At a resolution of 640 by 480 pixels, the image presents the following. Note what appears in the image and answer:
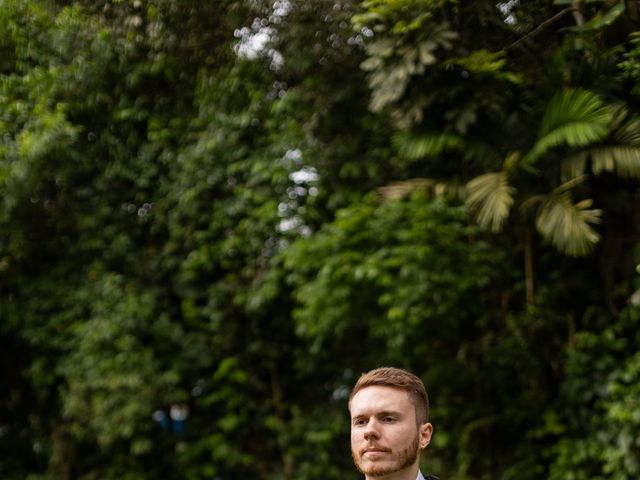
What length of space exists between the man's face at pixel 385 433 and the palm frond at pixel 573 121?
167 inches

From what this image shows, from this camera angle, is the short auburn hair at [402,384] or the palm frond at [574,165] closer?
the short auburn hair at [402,384]

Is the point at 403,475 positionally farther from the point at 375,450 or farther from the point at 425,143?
the point at 425,143

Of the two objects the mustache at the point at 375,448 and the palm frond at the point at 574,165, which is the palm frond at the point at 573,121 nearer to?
the palm frond at the point at 574,165

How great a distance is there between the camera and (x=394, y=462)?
2.29m

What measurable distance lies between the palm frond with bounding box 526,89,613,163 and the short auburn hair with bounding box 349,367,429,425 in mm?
4158

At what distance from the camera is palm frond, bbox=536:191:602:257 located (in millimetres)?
6238

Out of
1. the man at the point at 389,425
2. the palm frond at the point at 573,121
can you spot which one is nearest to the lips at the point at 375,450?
the man at the point at 389,425

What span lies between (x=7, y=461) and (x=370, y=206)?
4538 millimetres

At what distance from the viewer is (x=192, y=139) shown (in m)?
8.52

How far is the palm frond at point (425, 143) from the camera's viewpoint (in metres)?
6.79

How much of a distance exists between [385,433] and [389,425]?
3 cm

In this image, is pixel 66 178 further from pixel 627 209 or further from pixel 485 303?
pixel 627 209

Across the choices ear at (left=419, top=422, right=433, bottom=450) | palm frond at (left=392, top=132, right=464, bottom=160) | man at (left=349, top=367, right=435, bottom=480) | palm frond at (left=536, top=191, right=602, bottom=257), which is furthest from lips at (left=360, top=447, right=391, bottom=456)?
palm frond at (left=392, top=132, right=464, bottom=160)

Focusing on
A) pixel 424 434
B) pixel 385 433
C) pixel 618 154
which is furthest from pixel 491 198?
pixel 385 433
